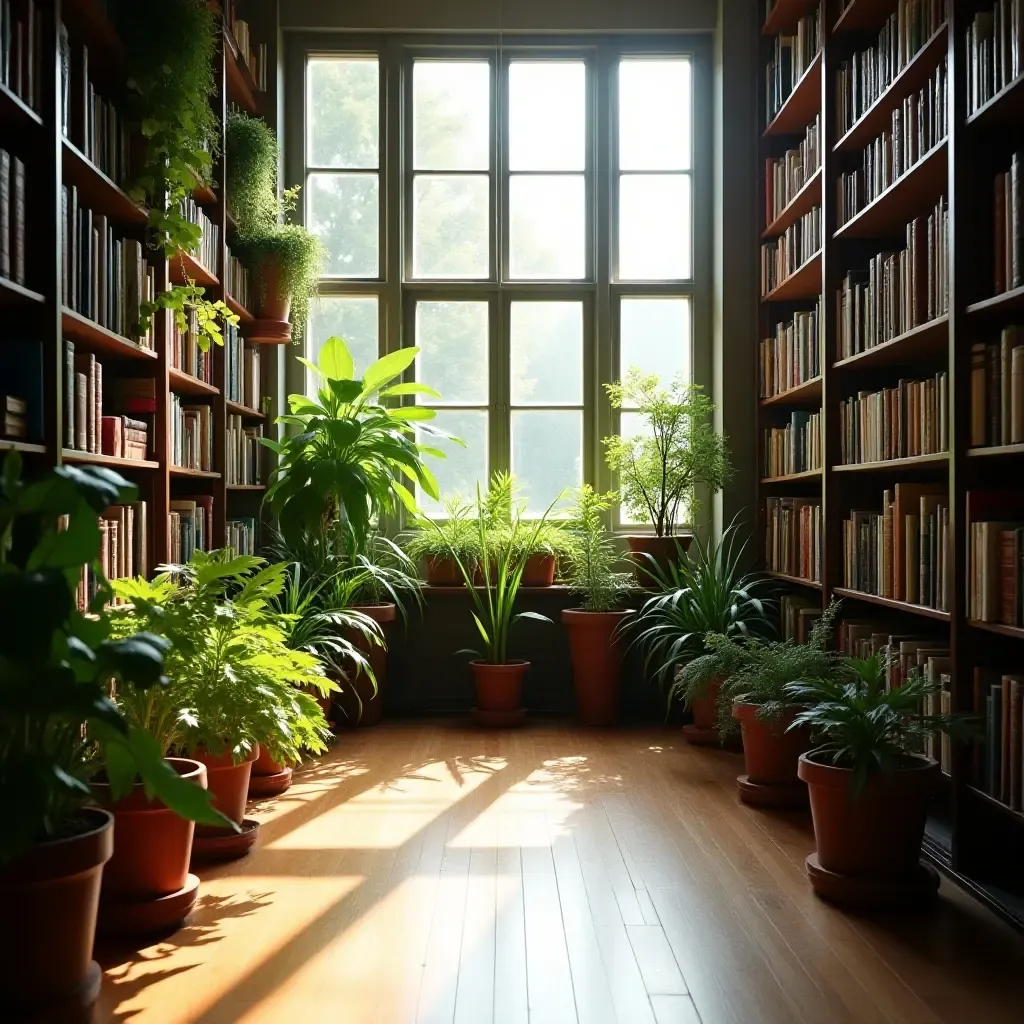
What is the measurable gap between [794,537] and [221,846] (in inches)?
115

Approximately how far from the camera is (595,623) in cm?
527

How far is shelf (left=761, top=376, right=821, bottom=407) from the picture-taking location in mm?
4672

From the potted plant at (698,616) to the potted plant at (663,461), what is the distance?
0.14m

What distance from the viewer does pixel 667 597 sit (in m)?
5.02

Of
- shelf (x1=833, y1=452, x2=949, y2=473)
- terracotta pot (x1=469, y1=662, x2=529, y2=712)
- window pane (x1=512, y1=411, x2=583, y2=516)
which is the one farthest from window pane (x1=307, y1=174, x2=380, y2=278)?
shelf (x1=833, y1=452, x2=949, y2=473)

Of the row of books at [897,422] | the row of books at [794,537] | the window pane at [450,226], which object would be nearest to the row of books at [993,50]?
the row of books at [897,422]

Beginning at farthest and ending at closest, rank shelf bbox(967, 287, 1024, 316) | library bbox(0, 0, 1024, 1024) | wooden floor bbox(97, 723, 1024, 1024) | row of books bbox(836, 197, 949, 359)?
row of books bbox(836, 197, 949, 359), shelf bbox(967, 287, 1024, 316), library bbox(0, 0, 1024, 1024), wooden floor bbox(97, 723, 1024, 1024)

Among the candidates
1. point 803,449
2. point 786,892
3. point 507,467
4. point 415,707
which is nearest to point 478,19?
point 507,467

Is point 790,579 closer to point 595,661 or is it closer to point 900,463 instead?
point 595,661

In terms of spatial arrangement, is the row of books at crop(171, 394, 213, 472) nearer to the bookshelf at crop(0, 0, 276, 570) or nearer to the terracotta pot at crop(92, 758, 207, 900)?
the bookshelf at crop(0, 0, 276, 570)

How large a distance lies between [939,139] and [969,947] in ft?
7.65

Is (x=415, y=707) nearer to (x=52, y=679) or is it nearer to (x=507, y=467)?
(x=507, y=467)

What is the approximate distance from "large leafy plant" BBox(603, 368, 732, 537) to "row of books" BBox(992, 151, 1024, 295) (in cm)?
231

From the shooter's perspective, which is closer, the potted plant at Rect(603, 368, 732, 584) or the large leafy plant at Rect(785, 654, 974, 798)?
the large leafy plant at Rect(785, 654, 974, 798)
